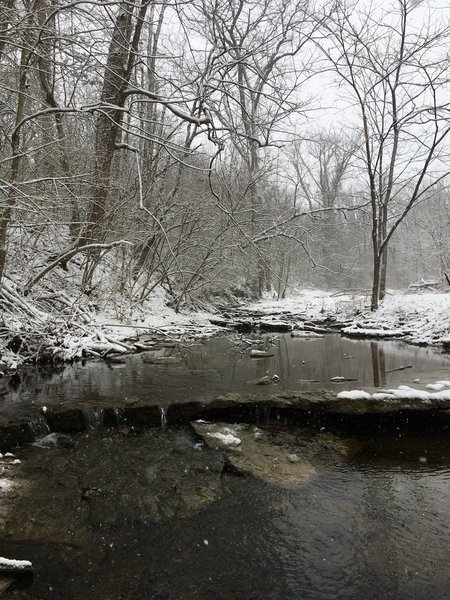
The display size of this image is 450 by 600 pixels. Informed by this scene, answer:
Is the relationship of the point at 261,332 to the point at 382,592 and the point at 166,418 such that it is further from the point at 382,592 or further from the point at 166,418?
the point at 382,592

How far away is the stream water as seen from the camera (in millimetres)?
2750

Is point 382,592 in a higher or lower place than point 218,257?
lower

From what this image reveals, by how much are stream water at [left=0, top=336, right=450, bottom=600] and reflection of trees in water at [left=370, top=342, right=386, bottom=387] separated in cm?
154

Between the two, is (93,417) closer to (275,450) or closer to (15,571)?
(275,450)

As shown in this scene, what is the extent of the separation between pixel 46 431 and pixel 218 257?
9940 mm

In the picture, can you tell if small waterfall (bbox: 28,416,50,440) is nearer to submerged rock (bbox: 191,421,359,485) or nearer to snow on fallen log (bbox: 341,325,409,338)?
submerged rock (bbox: 191,421,359,485)

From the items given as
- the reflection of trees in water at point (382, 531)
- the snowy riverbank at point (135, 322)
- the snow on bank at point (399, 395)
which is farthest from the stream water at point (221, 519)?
the snowy riverbank at point (135, 322)

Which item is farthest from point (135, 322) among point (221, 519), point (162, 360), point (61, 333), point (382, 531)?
point (382, 531)

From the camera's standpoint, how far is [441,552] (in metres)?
3.04

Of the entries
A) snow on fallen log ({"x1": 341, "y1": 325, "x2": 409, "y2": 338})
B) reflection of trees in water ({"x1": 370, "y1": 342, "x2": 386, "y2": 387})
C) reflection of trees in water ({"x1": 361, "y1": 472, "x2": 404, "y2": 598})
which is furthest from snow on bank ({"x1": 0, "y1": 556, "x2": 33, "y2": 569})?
snow on fallen log ({"x1": 341, "y1": 325, "x2": 409, "y2": 338})

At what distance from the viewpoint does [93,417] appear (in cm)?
534

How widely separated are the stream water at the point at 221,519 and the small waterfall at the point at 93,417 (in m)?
0.19

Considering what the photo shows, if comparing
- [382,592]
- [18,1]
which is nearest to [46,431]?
[382,592]

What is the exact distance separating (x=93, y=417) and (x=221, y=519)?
2.55 meters
